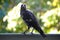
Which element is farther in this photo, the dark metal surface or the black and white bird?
the dark metal surface

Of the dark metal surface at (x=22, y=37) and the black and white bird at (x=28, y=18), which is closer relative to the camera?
the black and white bird at (x=28, y=18)

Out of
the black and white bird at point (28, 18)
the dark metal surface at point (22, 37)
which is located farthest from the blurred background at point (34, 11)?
the black and white bird at point (28, 18)

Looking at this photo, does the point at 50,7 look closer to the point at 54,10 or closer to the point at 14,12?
the point at 54,10

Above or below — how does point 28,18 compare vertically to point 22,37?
above

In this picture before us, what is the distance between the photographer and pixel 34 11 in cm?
201

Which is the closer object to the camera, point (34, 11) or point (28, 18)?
point (28, 18)

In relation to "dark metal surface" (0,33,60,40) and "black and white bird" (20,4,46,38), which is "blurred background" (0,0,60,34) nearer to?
"dark metal surface" (0,33,60,40)

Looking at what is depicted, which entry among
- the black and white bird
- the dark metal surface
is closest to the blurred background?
the dark metal surface

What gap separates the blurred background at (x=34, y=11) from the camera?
2.02 meters

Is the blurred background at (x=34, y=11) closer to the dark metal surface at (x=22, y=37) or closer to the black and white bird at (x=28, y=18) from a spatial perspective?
the dark metal surface at (x=22, y=37)

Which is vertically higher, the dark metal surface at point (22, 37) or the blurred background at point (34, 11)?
the blurred background at point (34, 11)

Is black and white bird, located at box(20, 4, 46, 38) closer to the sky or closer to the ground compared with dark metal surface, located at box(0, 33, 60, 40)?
closer to the sky

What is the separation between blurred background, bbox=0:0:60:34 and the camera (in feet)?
6.63

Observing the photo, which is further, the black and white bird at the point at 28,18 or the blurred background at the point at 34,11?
the blurred background at the point at 34,11
